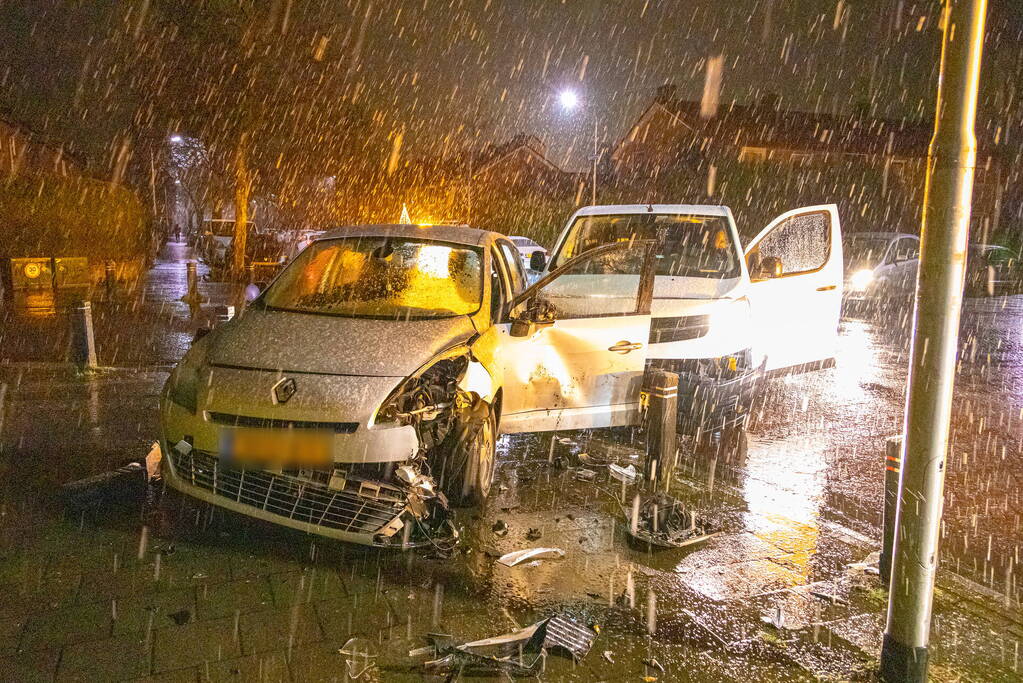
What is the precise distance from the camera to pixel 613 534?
5133 millimetres

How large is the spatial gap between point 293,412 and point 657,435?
2.79 meters

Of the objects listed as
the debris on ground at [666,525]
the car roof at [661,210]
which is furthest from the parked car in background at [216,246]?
the debris on ground at [666,525]

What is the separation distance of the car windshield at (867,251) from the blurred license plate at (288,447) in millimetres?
16702

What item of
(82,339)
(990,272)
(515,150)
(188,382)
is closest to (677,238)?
(188,382)

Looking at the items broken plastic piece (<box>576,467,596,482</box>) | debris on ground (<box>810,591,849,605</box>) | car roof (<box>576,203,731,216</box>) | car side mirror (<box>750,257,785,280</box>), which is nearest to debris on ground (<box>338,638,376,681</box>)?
debris on ground (<box>810,591,849,605</box>)

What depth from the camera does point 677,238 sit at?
7.87 m

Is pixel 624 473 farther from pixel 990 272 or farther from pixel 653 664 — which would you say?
pixel 990 272

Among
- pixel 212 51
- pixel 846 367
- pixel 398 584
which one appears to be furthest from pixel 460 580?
pixel 212 51

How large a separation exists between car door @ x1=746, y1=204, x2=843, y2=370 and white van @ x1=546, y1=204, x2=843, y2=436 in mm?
11

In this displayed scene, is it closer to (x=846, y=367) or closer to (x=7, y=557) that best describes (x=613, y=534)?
(x=7, y=557)

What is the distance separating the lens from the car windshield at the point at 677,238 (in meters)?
7.49

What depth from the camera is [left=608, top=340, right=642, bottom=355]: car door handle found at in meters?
6.02

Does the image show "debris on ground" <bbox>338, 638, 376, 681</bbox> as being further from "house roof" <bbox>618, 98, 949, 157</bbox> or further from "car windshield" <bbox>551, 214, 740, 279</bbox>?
"house roof" <bbox>618, 98, 949, 157</bbox>

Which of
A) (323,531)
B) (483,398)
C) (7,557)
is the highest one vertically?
(483,398)
